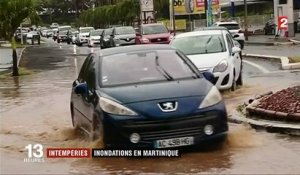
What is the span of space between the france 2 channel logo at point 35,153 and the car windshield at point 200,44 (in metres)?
6.67

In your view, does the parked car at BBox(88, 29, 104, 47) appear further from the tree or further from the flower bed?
the flower bed

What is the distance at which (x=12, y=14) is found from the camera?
2525 centimetres

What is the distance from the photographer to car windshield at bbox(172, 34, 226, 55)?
15.8 m

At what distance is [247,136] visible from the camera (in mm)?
9648

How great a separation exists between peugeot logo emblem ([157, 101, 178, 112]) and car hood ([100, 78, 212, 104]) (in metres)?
0.11

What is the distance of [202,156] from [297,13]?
178ft

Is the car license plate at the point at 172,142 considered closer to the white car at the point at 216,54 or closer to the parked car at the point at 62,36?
the white car at the point at 216,54

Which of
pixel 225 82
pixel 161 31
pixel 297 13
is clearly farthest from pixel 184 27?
pixel 225 82

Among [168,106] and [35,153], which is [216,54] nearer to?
[35,153]

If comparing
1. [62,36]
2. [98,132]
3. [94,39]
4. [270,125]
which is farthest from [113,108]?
[62,36]

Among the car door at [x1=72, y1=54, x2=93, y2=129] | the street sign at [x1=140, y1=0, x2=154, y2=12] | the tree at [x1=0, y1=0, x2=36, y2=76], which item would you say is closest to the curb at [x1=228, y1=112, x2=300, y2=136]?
the car door at [x1=72, y1=54, x2=93, y2=129]

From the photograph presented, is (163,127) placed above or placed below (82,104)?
below

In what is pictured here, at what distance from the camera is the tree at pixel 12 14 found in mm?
25123

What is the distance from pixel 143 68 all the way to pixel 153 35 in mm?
24955
